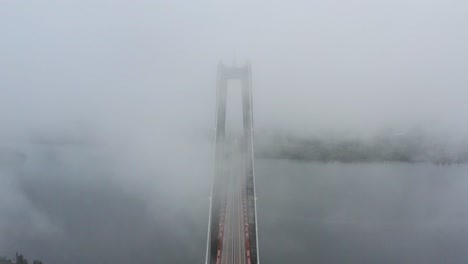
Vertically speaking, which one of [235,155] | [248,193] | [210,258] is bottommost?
[210,258]

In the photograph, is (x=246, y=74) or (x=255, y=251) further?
(x=246, y=74)

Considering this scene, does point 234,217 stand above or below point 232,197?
below

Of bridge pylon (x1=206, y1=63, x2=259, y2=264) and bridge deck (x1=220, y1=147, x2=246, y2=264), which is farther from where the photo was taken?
bridge pylon (x1=206, y1=63, x2=259, y2=264)

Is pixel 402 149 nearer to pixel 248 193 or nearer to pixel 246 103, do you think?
pixel 246 103

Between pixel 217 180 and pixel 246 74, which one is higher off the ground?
pixel 246 74

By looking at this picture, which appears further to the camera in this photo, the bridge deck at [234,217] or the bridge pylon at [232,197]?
the bridge pylon at [232,197]

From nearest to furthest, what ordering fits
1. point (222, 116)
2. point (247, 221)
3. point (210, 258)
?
point (210, 258) → point (247, 221) → point (222, 116)

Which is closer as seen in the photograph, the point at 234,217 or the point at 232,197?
the point at 234,217

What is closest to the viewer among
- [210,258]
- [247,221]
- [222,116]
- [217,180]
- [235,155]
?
[210,258]

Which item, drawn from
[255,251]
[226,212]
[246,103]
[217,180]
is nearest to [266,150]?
[246,103]

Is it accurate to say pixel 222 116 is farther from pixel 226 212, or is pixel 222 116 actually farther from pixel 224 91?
pixel 226 212
